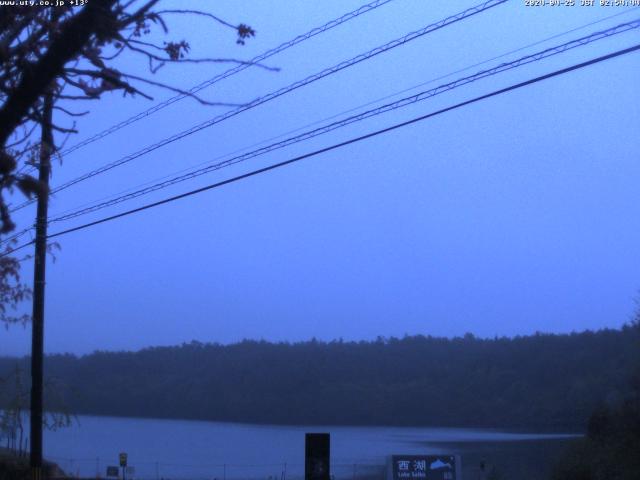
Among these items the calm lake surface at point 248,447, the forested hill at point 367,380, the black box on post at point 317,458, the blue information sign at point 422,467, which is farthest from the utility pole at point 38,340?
the forested hill at point 367,380

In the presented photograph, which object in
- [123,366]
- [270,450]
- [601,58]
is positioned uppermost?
[601,58]

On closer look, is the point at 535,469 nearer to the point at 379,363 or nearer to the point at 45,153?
the point at 45,153

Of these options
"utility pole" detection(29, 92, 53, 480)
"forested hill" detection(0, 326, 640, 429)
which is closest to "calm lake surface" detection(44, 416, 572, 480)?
"forested hill" detection(0, 326, 640, 429)

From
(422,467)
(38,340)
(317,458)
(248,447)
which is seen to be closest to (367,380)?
(248,447)

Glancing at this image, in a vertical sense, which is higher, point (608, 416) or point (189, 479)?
point (608, 416)

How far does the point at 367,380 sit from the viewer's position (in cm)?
6419

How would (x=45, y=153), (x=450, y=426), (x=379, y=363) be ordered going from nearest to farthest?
(x=45, y=153) < (x=450, y=426) < (x=379, y=363)

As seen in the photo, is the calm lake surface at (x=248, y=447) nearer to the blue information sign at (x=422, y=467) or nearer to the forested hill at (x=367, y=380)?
the forested hill at (x=367, y=380)

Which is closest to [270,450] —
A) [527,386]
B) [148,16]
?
[527,386]

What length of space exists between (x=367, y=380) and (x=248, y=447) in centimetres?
1727

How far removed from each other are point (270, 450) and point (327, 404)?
56.1 feet

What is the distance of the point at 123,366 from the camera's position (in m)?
54.1

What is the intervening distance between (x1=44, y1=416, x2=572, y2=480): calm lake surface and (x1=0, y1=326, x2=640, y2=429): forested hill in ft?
6.37

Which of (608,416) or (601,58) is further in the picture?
(608,416)
